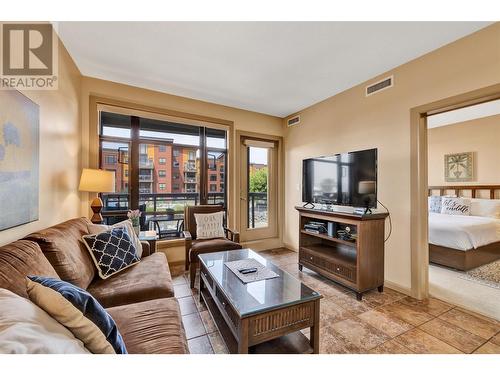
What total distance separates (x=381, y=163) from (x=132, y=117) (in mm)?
3437

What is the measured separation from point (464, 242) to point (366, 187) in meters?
1.79

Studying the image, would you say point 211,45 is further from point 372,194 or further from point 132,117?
point 372,194

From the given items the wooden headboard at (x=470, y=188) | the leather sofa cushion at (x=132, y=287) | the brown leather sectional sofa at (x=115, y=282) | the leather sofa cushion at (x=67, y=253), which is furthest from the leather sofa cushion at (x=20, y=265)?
the wooden headboard at (x=470, y=188)

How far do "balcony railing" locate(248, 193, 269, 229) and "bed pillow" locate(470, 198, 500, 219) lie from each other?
3.86 metres

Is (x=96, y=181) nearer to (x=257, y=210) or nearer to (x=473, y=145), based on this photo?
(x=257, y=210)

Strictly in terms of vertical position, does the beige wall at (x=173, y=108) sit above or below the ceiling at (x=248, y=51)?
below

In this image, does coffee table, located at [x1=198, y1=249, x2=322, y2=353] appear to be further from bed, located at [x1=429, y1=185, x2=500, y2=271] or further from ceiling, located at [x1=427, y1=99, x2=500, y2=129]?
ceiling, located at [x1=427, y1=99, x2=500, y2=129]

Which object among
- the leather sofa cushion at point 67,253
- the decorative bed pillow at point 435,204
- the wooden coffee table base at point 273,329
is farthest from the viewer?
the decorative bed pillow at point 435,204

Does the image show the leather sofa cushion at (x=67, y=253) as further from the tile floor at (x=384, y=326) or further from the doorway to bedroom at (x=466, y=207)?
the doorway to bedroom at (x=466, y=207)

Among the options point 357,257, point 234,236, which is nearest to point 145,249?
point 234,236

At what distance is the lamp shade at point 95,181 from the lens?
2414mm

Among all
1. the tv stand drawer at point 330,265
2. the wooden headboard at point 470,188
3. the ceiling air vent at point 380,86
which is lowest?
the tv stand drawer at point 330,265
